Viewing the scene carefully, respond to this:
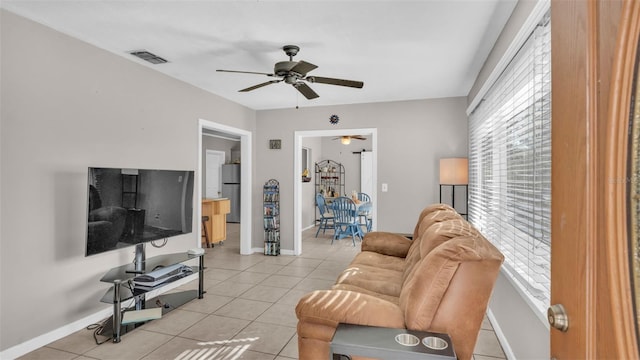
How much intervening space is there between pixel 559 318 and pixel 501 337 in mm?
2353

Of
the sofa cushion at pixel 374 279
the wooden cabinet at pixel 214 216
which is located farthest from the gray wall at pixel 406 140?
the wooden cabinet at pixel 214 216

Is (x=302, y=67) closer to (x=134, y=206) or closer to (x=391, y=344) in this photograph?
(x=134, y=206)

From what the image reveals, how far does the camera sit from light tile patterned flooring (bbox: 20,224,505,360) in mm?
2453

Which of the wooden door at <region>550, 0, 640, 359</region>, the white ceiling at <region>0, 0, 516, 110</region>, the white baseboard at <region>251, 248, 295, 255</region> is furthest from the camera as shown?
the white baseboard at <region>251, 248, 295, 255</region>

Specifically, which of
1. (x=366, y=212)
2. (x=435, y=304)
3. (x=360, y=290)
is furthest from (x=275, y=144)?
(x=435, y=304)

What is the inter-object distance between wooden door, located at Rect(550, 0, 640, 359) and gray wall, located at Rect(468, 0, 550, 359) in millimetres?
1351

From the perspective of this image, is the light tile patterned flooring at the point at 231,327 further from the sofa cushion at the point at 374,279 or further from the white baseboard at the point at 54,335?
the sofa cushion at the point at 374,279

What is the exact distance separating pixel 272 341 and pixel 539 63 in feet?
8.65

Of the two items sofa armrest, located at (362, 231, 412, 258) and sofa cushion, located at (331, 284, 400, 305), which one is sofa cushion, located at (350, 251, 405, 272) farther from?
sofa cushion, located at (331, 284, 400, 305)

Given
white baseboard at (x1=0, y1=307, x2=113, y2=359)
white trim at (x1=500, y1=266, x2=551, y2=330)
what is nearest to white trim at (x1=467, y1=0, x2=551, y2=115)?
white trim at (x1=500, y1=266, x2=551, y2=330)

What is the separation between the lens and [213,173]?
347 inches

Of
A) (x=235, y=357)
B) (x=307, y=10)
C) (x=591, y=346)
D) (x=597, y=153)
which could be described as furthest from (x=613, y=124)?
(x=235, y=357)

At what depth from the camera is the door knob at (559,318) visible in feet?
2.28

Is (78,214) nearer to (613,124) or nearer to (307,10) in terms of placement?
(307,10)
